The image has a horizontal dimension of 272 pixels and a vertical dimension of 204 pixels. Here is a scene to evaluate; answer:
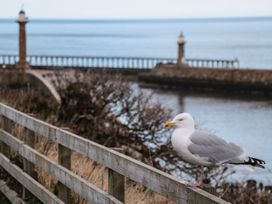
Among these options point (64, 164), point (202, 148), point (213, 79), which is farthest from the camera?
point (213, 79)

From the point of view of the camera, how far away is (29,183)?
290 inches

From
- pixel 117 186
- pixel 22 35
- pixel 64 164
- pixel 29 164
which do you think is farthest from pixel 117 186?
pixel 22 35

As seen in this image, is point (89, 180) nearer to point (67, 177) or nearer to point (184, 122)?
point (67, 177)

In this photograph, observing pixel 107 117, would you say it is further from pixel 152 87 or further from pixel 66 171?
pixel 152 87

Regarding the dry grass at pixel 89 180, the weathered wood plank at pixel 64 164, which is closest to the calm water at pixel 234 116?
the dry grass at pixel 89 180

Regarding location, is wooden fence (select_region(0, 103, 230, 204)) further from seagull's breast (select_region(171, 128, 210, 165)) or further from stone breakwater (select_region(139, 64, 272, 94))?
stone breakwater (select_region(139, 64, 272, 94))

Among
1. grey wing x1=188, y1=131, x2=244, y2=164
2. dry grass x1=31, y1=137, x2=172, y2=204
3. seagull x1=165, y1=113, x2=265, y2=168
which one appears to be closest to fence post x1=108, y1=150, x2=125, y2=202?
seagull x1=165, y1=113, x2=265, y2=168

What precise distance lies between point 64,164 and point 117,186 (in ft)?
4.21

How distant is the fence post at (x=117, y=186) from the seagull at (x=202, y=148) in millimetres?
521

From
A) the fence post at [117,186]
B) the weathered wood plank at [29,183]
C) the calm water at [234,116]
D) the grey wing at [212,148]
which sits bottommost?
the calm water at [234,116]

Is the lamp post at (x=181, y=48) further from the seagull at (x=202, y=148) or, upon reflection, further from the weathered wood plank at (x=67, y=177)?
the seagull at (x=202, y=148)

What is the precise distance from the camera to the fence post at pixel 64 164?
256 inches

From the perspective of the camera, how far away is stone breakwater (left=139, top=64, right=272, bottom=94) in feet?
186

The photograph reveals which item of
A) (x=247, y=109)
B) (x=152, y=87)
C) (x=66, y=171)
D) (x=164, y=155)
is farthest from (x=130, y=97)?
(x=152, y=87)
